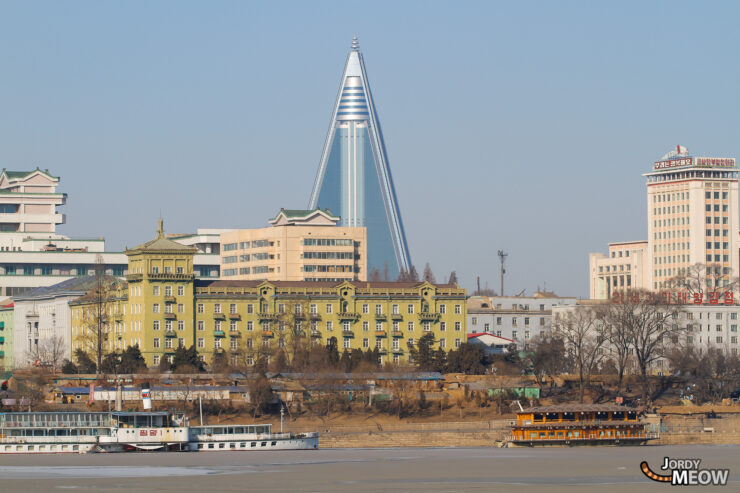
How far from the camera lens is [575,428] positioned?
490ft

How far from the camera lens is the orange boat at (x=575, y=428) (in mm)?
148875

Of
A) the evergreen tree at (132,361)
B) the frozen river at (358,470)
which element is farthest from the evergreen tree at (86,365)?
the frozen river at (358,470)

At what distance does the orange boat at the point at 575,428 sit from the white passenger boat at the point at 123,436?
1867 centimetres

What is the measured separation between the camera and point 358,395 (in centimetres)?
17738

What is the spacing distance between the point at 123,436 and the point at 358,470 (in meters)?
33.9

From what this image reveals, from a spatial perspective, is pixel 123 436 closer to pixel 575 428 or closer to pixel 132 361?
pixel 575 428

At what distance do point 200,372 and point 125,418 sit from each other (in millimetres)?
43179

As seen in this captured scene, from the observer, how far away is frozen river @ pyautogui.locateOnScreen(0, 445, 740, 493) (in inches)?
4021

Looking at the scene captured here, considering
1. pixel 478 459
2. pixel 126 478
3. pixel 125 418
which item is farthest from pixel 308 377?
pixel 126 478

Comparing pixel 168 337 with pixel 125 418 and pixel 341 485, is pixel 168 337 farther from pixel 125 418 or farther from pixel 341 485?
pixel 341 485

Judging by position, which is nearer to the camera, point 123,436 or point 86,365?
point 123,436

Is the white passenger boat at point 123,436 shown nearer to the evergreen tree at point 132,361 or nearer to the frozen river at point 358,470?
the frozen river at point 358,470

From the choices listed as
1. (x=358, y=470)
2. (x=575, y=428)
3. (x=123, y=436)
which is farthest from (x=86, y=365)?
(x=358, y=470)

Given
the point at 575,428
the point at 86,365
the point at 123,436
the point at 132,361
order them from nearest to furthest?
the point at 123,436 → the point at 575,428 → the point at 132,361 → the point at 86,365
